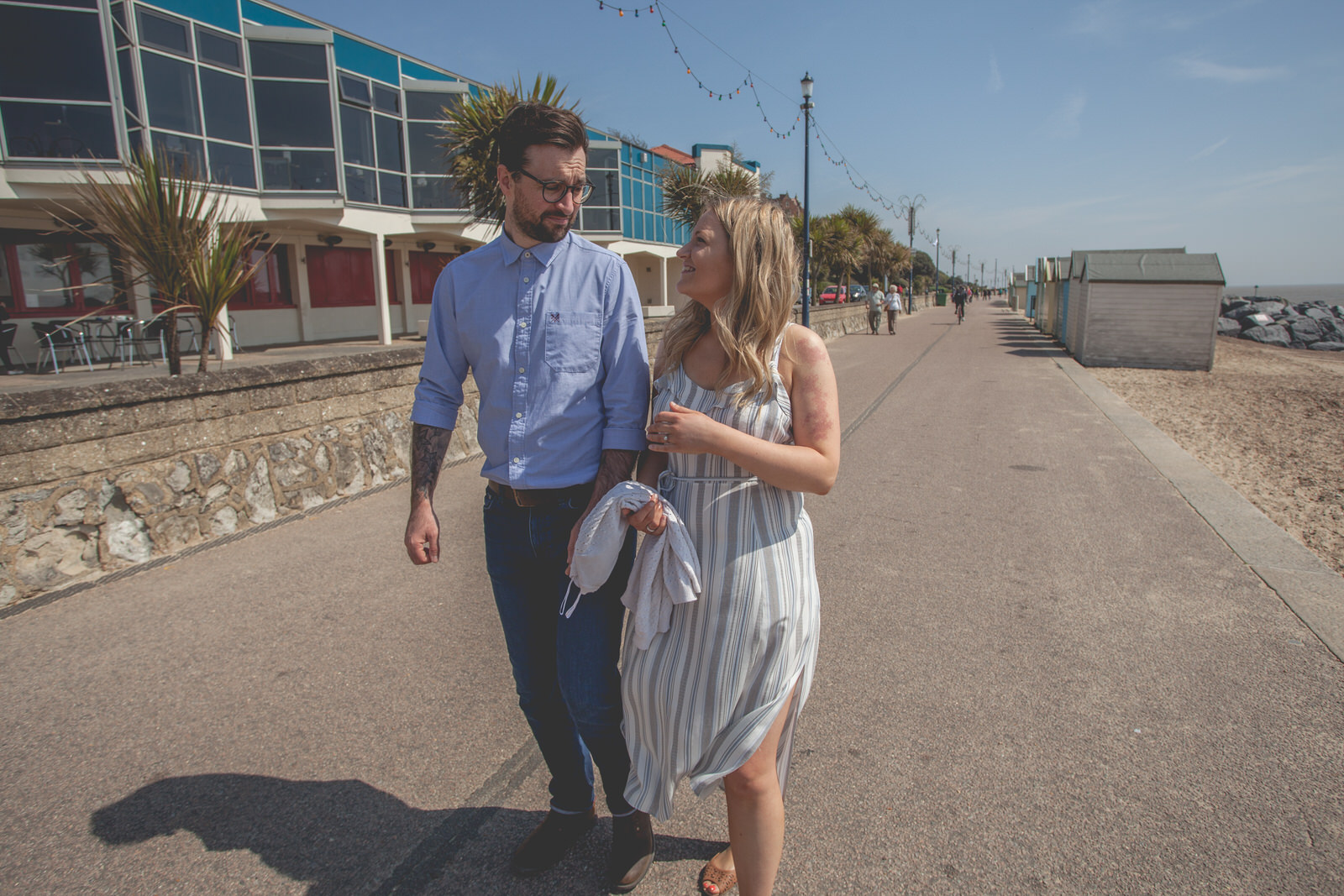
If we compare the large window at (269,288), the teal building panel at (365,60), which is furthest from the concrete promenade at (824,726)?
the teal building panel at (365,60)

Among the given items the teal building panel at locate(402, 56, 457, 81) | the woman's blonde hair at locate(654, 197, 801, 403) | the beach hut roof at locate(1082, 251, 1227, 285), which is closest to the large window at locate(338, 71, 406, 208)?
the teal building panel at locate(402, 56, 457, 81)

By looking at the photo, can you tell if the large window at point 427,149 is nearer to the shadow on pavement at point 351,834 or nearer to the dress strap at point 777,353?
the shadow on pavement at point 351,834

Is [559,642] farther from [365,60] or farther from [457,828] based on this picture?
[365,60]

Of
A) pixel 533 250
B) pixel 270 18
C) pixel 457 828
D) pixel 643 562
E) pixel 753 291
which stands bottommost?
pixel 457 828

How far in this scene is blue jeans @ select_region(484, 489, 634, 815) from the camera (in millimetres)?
1997

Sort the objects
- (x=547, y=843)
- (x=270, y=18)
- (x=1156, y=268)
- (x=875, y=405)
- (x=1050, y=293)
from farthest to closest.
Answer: (x=1050, y=293), (x=270, y=18), (x=1156, y=268), (x=875, y=405), (x=547, y=843)

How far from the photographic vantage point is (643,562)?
1868 mm

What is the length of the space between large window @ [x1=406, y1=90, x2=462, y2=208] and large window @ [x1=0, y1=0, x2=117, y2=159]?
7148mm

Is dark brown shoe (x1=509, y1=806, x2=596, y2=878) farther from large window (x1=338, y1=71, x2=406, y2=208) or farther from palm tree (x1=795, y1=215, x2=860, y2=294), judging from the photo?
palm tree (x1=795, y1=215, x2=860, y2=294)

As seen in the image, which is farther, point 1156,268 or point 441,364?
point 1156,268

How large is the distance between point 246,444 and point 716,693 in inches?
185

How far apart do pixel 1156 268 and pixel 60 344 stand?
2114 cm

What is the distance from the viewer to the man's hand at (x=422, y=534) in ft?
6.82

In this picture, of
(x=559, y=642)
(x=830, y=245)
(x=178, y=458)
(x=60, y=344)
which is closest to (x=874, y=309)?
(x=830, y=245)
